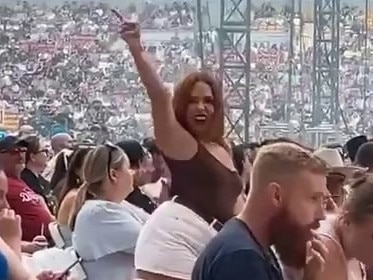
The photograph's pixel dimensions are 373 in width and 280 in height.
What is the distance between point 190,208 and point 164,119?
0.26m

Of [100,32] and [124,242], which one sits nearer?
[124,242]

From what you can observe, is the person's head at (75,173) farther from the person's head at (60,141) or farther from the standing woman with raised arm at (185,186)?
the person's head at (60,141)

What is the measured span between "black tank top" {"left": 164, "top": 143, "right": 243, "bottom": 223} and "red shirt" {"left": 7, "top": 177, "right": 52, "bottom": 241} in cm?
154

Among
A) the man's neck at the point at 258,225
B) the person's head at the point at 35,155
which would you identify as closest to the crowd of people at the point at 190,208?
the man's neck at the point at 258,225

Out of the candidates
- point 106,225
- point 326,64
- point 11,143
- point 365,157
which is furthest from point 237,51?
point 106,225

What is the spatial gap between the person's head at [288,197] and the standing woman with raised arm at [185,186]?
74 cm

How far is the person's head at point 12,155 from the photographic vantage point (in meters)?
4.67

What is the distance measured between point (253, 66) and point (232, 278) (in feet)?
14.7

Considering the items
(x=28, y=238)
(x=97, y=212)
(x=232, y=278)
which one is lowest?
(x=28, y=238)

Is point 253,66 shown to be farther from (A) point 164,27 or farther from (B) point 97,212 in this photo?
(B) point 97,212

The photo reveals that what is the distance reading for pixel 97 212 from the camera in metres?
3.68

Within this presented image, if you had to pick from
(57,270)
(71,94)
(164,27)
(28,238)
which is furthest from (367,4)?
(57,270)

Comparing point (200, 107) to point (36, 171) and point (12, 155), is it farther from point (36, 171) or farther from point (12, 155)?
point (36, 171)

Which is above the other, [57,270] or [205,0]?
[205,0]
